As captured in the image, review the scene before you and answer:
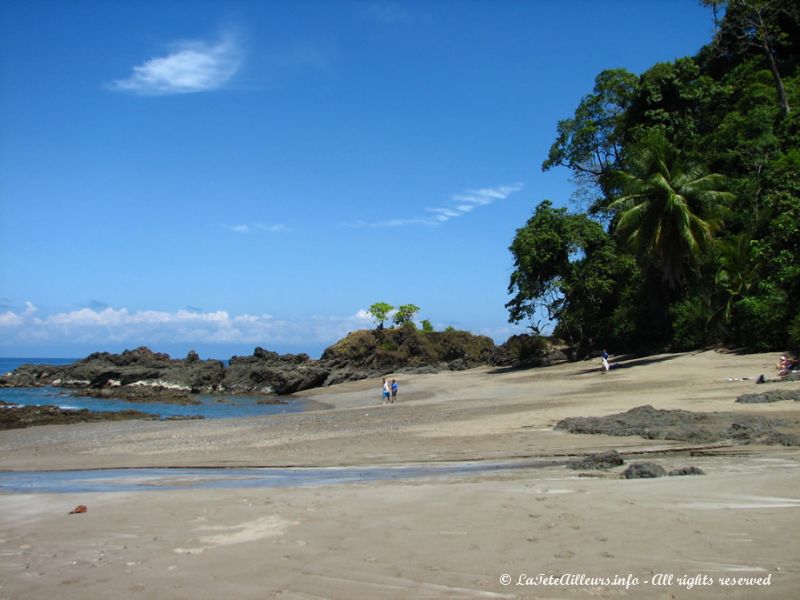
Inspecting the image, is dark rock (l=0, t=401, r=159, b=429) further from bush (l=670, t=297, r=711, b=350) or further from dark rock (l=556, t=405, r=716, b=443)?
bush (l=670, t=297, r=711, b=350)

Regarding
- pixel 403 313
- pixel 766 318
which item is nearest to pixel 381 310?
pixel 403 313

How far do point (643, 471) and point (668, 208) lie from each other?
25.2m

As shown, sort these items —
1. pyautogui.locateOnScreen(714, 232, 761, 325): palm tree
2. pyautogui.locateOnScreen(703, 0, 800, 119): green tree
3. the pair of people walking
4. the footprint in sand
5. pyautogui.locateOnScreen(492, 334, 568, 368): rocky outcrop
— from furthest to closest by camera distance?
1. pyautogui.locateOnScreen(492, 334, 568, 368): rocky outcrop
2. pyautogui.locateOnScreen(703, 0, 800, 119): green tree
3. the pair of people walking
4. pyautogui.locateOnScreen(714, 232, 761, 325): palm tree
5. the footprint in sand

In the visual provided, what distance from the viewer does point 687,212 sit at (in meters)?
29.8

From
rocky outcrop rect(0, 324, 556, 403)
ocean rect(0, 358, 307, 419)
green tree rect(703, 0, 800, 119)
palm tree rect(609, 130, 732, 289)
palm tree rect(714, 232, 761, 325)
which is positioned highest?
green tree rect(703, 0, 800, 119)

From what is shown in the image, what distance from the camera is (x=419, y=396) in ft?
102

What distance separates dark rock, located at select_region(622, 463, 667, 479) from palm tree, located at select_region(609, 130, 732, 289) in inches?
Answer: 952

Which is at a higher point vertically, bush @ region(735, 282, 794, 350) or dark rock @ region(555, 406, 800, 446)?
bush @ region(735, 282, 794, 350)

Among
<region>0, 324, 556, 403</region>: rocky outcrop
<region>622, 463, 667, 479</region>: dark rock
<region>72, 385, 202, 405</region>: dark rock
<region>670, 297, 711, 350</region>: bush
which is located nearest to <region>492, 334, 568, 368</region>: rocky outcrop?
<region>0, 324, 556, 403</region>: rocky outcrop

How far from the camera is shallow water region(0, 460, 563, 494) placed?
949cm

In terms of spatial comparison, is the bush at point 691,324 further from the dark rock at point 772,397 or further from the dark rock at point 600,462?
the dark rock at point 600,462

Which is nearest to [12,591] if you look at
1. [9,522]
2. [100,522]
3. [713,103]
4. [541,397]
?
[100,522]

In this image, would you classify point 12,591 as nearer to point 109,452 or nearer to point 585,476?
point 585,476

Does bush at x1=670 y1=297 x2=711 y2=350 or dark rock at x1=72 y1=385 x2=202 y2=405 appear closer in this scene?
bush at x1=670 y1=297 x2=711 y2=350
